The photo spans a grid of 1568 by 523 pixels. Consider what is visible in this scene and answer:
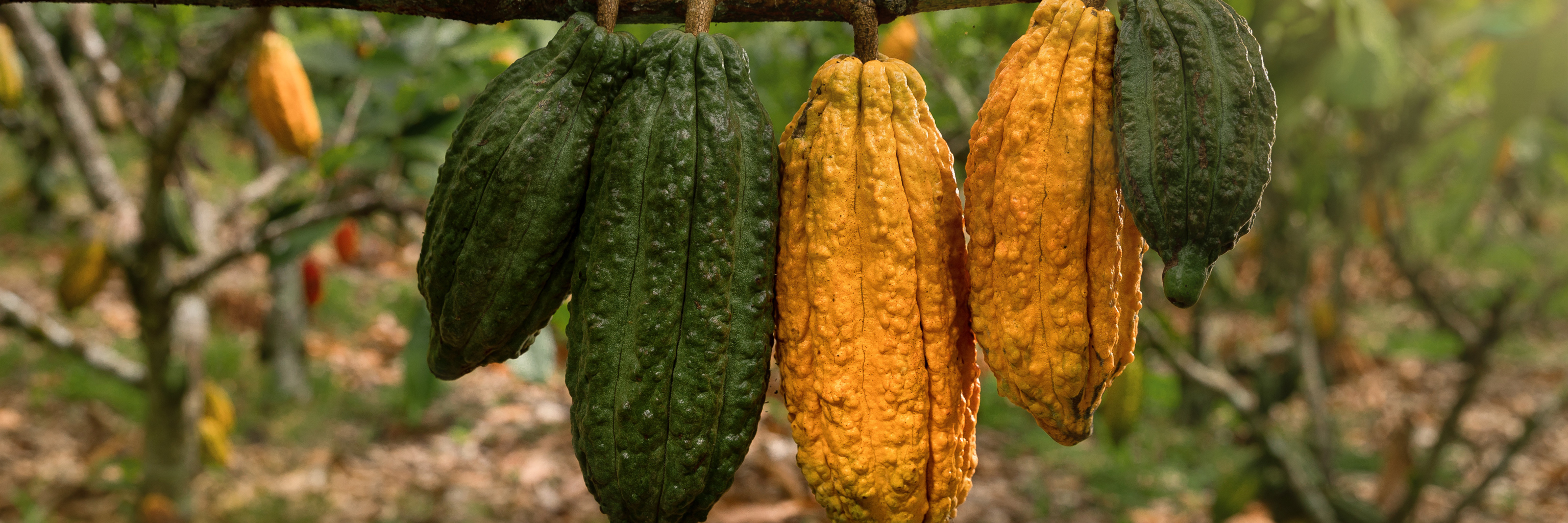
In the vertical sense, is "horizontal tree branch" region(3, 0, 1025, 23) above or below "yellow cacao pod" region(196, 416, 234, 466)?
below

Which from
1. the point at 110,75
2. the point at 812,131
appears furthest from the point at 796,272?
the point at 110,75

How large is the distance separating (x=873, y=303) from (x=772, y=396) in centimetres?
109

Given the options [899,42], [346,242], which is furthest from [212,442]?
[899,42]

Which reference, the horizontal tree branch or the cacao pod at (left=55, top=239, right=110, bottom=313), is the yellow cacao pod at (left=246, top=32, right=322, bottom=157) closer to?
the cacao pod at (left=55, top=239, right=110, bottom=313)

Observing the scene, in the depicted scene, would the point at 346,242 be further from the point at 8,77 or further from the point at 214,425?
the point at 8,77

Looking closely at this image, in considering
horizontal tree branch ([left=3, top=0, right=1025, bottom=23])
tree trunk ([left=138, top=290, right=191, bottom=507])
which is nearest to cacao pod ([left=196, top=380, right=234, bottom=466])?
tree trunk ([left=138, top=290, right=191, bottom=507])

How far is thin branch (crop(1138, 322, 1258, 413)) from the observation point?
81.4 inches

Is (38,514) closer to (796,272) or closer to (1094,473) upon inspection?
(796,272)

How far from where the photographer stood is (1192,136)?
81 cm

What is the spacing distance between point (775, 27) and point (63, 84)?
1986 mm

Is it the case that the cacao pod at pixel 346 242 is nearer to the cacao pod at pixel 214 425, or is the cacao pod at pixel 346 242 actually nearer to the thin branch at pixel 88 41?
the cacao pod at pixel 214 425

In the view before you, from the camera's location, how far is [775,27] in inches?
108

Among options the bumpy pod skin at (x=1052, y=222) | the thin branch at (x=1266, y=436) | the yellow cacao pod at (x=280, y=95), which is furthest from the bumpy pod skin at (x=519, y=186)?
the yellow cacao pod at (x=280, y=95)

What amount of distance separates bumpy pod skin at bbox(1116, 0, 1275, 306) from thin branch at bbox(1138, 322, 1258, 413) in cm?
122
